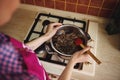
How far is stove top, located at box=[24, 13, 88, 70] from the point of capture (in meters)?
1.01

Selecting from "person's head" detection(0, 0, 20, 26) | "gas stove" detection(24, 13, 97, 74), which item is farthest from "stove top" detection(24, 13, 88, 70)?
"person's head" detection(0, 0, 20, 26)

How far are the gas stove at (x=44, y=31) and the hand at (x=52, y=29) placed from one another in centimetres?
5

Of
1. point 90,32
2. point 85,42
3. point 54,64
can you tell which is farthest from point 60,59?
point 90,32

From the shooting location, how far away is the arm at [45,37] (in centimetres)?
98

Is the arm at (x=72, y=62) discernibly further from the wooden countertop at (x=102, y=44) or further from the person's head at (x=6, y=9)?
the person's head at (x=6, y=9)

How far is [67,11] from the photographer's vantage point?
125 cm

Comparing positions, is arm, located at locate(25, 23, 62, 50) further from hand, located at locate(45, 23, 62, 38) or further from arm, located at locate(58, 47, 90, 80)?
arm, located at locate(58, 47, 90, 80)

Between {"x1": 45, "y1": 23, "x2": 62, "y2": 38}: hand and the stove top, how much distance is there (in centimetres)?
5

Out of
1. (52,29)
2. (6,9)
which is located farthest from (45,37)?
(6,9)

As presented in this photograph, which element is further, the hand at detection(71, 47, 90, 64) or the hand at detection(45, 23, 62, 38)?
the hand at detection(45, 23, 62, 38)

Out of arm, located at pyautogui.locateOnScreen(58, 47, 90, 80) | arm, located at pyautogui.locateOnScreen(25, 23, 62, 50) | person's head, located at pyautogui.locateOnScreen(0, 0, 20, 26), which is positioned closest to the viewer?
person's head, located at pyautogui.locateOnScreen(0, 0, 20, 26)

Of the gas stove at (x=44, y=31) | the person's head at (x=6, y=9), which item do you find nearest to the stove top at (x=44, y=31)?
the gas stove at (x=44, y=31)

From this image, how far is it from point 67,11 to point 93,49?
1.06 ft

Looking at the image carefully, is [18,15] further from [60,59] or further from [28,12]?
[60,59]
